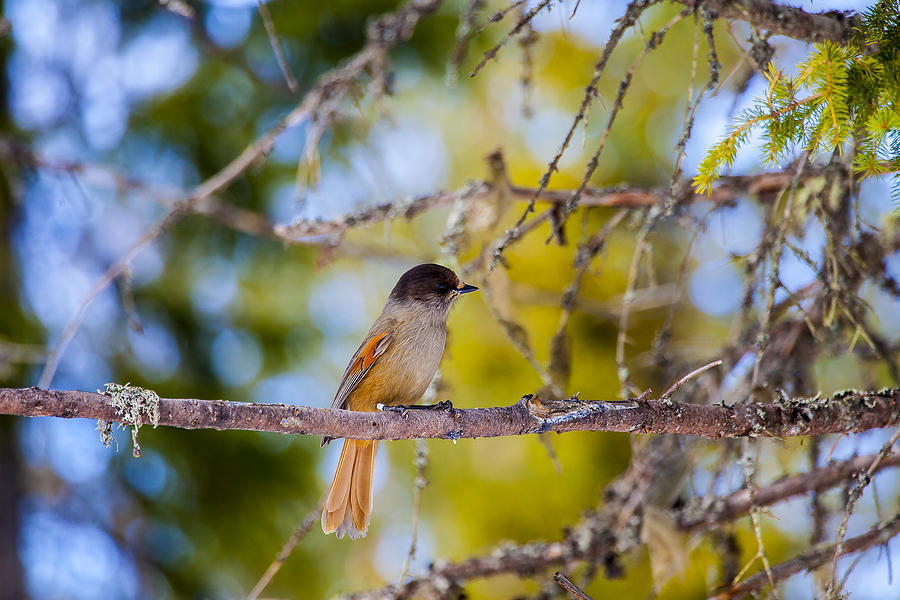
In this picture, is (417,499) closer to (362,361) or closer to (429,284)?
(362,361)

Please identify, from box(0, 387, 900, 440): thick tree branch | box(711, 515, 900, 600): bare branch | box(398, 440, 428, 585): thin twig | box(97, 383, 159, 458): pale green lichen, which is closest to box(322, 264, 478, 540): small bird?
box(398, 440, 428, 585): thin twig

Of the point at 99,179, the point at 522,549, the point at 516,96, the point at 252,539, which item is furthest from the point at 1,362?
the point at 516,96

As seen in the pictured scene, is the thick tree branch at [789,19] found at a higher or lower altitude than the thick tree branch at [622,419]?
higher

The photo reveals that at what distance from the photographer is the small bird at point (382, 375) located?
407 cm

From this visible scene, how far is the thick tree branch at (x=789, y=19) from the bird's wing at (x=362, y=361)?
240cm

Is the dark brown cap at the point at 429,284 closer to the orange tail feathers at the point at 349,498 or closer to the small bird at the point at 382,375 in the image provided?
the small bird at the point at 382,375

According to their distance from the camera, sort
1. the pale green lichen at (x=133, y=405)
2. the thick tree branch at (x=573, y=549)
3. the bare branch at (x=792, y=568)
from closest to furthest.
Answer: the pale green lichen at (x=133, y=405) < the bare branch at (x=792, y=568) < the thick tree branch at (x=573, y=549)

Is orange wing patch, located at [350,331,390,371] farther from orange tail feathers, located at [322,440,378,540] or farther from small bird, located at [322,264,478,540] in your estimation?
orange tail feathers, located at [322,440,378,540]

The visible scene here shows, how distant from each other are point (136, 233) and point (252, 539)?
2.38 meters

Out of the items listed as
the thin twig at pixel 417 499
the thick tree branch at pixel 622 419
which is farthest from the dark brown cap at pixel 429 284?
the thick tree branch at pixel 622 419

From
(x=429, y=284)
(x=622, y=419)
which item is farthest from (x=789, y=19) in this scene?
(x=429, y=284)

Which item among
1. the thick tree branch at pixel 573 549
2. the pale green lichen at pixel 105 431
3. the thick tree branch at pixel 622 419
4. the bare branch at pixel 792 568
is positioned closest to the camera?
the pale green lichen at pixel 105 431

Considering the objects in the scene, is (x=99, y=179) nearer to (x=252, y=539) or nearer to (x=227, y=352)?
(x=227, y=352)

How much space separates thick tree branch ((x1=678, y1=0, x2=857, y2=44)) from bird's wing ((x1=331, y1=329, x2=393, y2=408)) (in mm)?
2404
